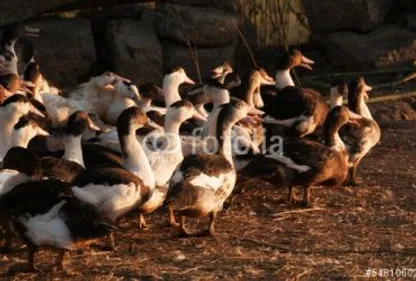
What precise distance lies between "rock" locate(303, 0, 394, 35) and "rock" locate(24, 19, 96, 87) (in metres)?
2.80

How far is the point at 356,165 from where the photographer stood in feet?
32.1

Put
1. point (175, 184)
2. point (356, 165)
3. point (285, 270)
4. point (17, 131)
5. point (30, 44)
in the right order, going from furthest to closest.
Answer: point (30, 44) → point (356, 165) → point (17, 131) → point (175, 184) → point (285, 270)

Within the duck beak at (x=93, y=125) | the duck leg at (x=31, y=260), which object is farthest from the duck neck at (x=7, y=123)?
the duck leg at (x=31, y=260)

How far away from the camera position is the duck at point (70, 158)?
783 cm

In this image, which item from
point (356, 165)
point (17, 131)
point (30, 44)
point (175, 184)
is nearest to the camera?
point (175, 184)

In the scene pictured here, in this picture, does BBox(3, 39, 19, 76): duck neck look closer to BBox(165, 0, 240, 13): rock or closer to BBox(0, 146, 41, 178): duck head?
BBox(165, 0, 240, 13): rock

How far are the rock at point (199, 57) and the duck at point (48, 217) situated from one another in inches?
228

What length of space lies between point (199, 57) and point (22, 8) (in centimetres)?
231

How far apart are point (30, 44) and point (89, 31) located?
2.57 ft

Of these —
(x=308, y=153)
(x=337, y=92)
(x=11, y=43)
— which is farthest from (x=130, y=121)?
(x=11, y=43)

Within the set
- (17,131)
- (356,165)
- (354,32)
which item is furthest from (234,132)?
(354,32)

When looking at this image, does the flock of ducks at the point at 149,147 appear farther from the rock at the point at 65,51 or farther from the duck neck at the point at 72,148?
the rock at the point at 65,51

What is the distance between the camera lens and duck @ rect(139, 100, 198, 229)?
793cm

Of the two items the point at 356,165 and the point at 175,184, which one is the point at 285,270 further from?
the point at 356,165
